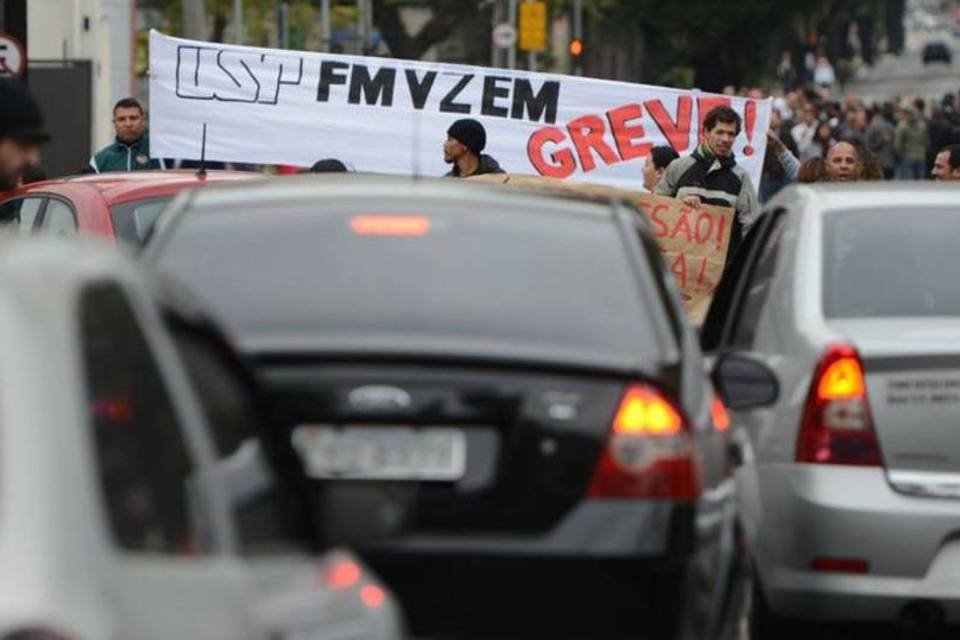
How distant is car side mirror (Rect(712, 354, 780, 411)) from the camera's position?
8.16 m

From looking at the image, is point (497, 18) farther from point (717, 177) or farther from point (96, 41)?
point (717, 177)

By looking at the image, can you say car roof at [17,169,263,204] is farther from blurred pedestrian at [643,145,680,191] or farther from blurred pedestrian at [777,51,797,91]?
blurred pedestrian at [777,51,797,91]

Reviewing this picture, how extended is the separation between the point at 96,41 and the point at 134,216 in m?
26.0

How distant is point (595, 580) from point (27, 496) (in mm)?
2964

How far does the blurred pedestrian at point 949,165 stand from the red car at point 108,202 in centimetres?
475

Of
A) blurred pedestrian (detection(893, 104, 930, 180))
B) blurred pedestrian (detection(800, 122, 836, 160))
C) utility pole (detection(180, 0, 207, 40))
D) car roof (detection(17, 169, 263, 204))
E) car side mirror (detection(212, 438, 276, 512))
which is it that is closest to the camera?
car side mirror (detection(212, 438, 276, 512))

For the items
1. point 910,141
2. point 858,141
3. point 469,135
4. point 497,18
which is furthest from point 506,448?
point 497,18

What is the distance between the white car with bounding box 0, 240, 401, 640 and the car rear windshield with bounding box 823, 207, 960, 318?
4278 millimetres

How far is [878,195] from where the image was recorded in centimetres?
944

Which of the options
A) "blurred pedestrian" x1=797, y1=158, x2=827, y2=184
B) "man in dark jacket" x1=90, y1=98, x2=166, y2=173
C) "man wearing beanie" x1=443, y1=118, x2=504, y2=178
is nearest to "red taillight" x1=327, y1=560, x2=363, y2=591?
"man wearing beanie" x1=443, y1=118, x2=504, y2=178

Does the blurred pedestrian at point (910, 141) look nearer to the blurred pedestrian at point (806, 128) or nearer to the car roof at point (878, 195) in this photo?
the blurred pedestrian at point (806, 128)

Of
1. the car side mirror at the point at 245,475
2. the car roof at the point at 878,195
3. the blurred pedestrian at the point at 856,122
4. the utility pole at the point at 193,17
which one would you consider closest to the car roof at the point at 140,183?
the car roof at the point at 878,195

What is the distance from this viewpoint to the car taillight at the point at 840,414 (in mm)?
8438

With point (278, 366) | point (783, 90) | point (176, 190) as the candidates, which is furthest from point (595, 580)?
point (783, 90)
